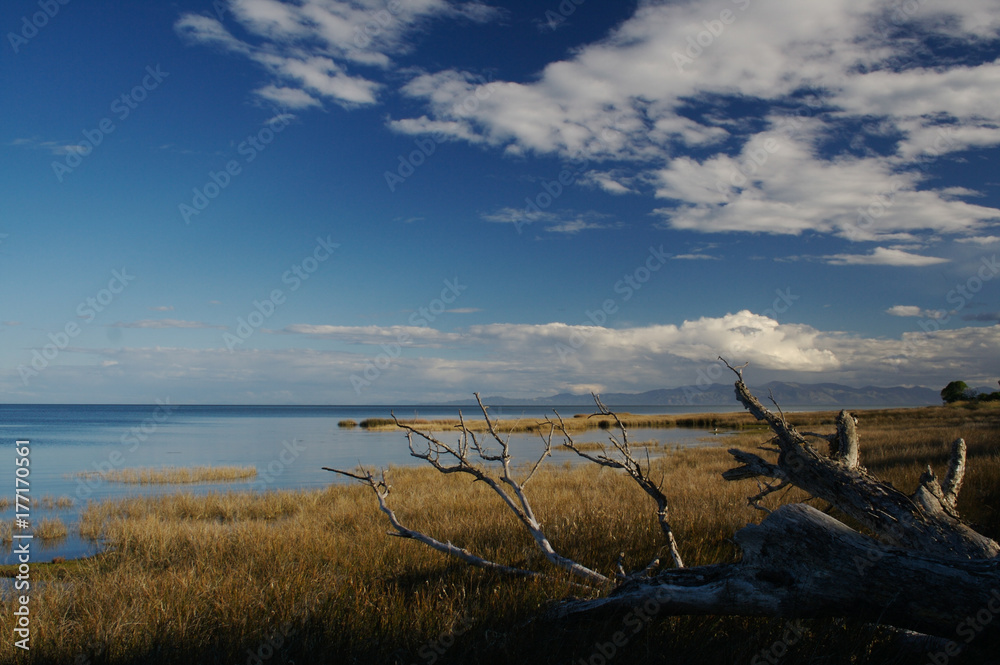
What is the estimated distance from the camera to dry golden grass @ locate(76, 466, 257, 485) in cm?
2075

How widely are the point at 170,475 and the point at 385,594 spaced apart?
20211 millimetres

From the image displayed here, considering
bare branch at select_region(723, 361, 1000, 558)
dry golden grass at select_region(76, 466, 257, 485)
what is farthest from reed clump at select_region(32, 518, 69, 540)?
bare branch at select_region(723, 361, 1000, 558)

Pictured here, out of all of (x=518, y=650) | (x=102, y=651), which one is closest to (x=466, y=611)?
(x=518, y=650)

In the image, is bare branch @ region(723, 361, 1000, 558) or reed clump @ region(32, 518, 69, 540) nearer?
bare branch @ region(723, 361, 1000, 558)

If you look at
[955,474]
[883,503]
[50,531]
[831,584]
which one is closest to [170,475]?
[50,531]

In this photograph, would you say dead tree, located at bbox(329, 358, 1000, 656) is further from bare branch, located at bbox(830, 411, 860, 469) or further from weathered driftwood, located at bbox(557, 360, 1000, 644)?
bare branch, located at bbox(830, 411, 860, 469)

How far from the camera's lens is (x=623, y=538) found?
23.6 ft

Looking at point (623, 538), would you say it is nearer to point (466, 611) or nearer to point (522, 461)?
point (466, 611)

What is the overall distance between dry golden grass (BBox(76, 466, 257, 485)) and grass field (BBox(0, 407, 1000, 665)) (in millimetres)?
9622

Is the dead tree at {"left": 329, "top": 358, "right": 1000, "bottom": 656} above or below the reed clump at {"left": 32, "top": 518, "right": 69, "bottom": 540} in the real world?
above

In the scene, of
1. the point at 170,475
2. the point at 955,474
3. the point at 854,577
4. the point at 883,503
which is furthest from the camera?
the point at 170,475

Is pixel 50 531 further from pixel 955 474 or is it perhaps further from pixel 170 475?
pixel 955 474

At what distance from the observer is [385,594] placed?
5297 mm

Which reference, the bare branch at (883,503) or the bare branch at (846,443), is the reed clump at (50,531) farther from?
the bare branch at (846,443)
